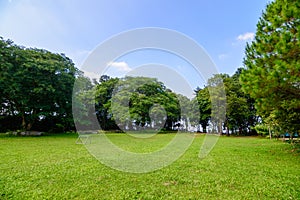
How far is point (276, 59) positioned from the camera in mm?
4910

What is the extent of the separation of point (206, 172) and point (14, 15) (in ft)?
29.6

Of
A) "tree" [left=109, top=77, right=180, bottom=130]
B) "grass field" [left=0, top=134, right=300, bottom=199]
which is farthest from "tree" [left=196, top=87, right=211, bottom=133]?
"grass field" [left=0, top=134, right=300, bottom=199]

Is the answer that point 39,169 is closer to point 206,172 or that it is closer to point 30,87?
point 206,172

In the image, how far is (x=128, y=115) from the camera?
19.4 metres

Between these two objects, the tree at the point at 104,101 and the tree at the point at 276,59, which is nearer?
the tree at the point at 276,59

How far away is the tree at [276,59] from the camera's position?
14.9ft

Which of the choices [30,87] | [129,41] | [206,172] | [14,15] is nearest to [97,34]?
[129,41]

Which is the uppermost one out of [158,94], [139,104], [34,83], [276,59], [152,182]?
[158,94]

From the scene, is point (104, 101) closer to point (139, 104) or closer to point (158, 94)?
point (139, 104)

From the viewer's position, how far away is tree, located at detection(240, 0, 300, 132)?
4.55 metres

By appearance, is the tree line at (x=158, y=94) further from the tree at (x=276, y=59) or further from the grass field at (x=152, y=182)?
the grass field at (x=152, y=182)

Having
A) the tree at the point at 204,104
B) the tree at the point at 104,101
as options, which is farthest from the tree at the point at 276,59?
the tree at the point at 104,101

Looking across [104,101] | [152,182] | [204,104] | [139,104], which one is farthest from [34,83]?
[204,104]

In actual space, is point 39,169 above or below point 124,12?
below
